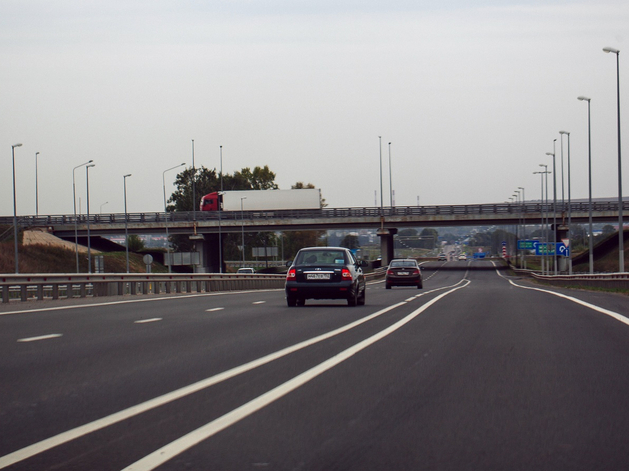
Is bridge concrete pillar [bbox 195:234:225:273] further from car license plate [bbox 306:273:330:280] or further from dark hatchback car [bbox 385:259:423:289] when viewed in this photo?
car license plate [bbox 306:273:330:280]

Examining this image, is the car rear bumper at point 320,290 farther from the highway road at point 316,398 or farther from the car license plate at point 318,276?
the highway road at point 316,398

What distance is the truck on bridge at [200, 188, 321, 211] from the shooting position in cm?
8938

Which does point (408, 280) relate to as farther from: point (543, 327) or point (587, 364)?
point (587, 364)

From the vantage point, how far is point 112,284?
29219mm

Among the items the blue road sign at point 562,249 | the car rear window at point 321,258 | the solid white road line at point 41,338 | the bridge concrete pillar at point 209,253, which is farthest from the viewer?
the bridge concrete pillar at point 209,253

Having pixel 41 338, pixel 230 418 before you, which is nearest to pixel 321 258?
pixel 41 338

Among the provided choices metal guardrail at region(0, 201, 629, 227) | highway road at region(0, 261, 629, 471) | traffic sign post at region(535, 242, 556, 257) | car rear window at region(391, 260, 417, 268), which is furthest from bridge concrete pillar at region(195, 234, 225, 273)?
highway road at region(0, 261, 629, 471)

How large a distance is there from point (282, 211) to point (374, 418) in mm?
84528

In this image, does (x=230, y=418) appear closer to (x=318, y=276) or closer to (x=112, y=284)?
(x=318, y=276)

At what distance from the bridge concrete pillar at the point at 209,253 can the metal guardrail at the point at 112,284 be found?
41463mm

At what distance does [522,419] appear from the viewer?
6285 mm

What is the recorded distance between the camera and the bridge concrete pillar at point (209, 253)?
90.8 meters

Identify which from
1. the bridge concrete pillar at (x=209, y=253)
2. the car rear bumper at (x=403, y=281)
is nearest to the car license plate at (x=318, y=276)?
the car rear bumper at (x=403, y=281)

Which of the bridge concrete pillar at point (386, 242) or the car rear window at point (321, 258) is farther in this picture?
the bridge concrete pillar at point (386, 242)
